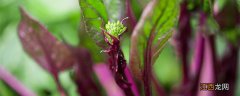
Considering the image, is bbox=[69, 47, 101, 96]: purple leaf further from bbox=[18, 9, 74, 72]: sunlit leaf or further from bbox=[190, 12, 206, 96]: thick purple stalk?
bbox=[190, 12, 206, 96]: thick purple stalk

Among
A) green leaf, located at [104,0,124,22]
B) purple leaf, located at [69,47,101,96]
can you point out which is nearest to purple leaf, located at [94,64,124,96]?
purple leaf, located at [69,47,101,96]

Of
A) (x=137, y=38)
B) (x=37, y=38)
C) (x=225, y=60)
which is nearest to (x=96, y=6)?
(x=137, y=38)

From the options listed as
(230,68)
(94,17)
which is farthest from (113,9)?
(230,68)

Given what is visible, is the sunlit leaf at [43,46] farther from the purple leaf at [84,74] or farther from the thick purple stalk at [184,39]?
the thick purple stalk at [184,39]

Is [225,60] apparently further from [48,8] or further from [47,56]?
[48,8]

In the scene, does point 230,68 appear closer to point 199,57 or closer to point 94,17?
point 199,57
